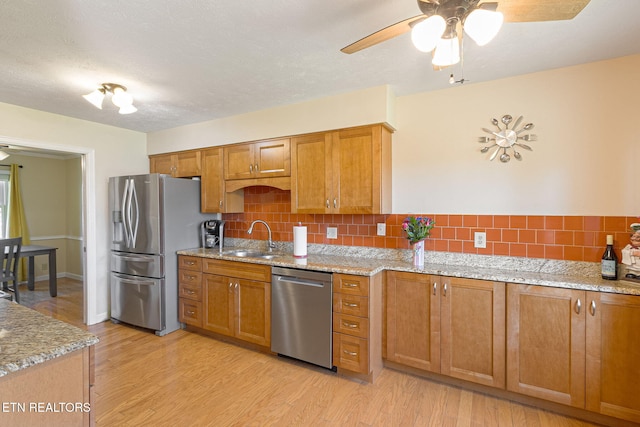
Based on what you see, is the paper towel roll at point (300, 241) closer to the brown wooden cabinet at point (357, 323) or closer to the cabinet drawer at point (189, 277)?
the brown wooden cabinet at point (357, 323)

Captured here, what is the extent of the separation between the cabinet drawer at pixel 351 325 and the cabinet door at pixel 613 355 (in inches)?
54.5

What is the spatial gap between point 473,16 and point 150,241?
3.39m

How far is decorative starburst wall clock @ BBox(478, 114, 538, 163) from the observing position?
7.86 ft

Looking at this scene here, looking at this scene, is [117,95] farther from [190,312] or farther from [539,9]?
[539,9]

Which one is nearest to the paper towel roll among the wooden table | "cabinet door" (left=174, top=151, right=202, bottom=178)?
"cabinet door" (left=174, top=151, right=202, bottom=178)

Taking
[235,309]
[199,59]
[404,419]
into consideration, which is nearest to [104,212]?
[235,309]

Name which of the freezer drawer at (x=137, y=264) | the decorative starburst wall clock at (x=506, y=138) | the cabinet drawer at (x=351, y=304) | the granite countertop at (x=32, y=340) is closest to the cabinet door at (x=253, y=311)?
the cabinet drawer at (x=351, y=304)

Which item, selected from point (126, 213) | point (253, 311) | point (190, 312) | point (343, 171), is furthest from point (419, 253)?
point (126, 213)

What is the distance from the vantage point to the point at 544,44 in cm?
194

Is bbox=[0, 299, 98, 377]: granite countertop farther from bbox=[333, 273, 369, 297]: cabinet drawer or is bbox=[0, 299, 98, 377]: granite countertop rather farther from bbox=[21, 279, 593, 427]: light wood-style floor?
bbox=[333, 273, 369, 297]: cabinet drawer

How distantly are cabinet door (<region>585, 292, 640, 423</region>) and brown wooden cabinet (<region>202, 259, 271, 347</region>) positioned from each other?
7.54 ft

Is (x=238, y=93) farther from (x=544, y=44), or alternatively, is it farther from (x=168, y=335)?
(x=168, y=335)

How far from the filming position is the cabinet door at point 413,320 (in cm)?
233

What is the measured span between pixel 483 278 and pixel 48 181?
23.6 feet
